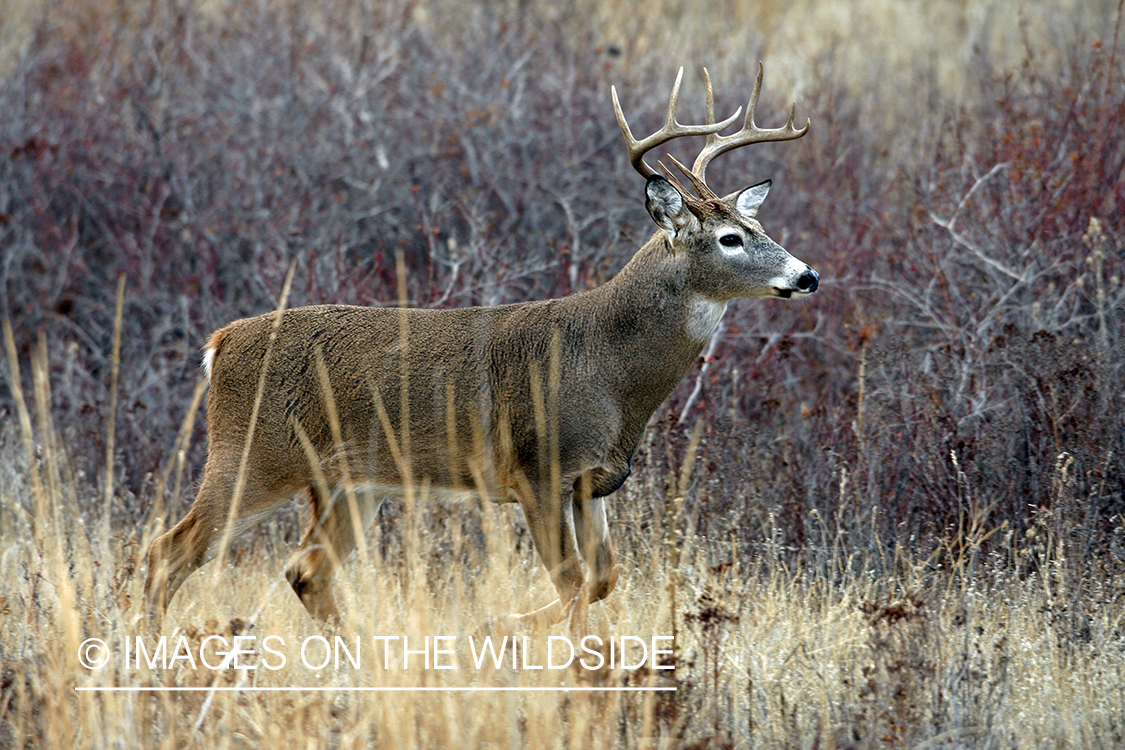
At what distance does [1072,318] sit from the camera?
22.6 ft

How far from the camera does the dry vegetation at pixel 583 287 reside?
4.11 metres

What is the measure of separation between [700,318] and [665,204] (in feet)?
1.56

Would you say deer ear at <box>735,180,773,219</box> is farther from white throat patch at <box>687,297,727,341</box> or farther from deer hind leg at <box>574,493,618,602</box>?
deer hind leg at <box>574,493,618,602</box>

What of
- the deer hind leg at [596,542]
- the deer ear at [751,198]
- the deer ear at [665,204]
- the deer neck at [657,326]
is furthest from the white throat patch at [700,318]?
the deer hind leg at [596,542]

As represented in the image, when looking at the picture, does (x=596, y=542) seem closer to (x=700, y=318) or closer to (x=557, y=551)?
(x=557, y=551)

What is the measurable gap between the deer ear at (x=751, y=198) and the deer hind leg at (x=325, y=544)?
1984 millimetres

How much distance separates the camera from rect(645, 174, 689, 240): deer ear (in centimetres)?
516

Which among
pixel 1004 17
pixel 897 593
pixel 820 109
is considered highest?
pixel 1004 17

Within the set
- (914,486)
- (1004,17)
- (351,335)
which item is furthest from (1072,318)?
(1004,17)

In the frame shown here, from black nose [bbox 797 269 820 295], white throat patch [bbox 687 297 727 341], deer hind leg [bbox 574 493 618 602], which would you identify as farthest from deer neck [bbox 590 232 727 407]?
deer hind leg [bbox 574 493 618 602]

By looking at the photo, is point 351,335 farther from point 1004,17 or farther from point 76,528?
point 1004,17

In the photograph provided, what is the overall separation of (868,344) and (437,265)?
2935mm

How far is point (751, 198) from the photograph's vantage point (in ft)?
18.9

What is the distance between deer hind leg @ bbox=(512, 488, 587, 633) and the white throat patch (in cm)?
86
